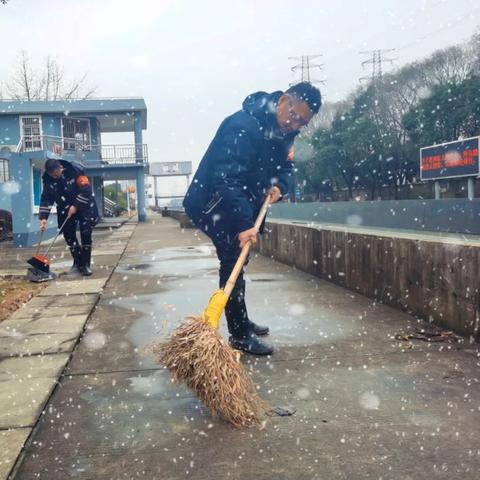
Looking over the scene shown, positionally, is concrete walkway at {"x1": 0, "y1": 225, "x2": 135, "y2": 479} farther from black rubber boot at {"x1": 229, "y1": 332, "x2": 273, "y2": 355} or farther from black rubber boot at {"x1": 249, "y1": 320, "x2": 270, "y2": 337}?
black rubber boot at {"x1": 249, "y1": 320, "x2": 270, "y2": 337}

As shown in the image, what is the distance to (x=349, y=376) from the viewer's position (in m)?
3.46

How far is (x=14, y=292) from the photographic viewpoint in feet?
23.5

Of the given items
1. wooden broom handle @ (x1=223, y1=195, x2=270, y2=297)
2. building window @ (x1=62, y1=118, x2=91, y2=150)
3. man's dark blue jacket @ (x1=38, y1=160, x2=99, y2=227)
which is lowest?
wooden broom handle @ (x1=223, y1=195, x2=270, y2=297)

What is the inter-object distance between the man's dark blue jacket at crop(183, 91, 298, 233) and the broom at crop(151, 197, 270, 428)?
87 cm

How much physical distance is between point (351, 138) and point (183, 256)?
41.4 metres

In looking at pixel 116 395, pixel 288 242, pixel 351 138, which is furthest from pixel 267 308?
pixel 351 138

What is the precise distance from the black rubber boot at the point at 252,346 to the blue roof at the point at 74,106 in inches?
1228

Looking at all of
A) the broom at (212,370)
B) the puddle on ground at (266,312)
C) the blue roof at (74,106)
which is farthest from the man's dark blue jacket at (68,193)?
the blue roof at (74,106)

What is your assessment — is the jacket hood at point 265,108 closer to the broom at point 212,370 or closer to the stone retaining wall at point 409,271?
→ the broom at point 212,370

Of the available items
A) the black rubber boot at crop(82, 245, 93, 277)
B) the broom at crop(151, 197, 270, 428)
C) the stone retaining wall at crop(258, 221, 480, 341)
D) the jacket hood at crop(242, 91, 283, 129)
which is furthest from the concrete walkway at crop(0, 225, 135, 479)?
the stone retaining wall at crop(258, 221, 480, 341)

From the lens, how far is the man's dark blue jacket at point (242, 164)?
367cm

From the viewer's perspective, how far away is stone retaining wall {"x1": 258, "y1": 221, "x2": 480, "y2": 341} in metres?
4.21

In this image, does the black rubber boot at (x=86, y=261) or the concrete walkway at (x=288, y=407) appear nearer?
the concrete walkway at (x=288, y=407)

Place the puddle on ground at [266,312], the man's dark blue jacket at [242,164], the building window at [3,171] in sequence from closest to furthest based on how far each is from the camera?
the man's dark blue jacket at [242,164]
the puddle on ground at [266,312]
the building window at [3,171]
